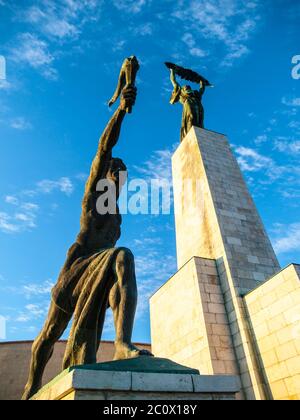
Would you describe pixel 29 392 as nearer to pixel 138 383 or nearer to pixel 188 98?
pixel 138 383

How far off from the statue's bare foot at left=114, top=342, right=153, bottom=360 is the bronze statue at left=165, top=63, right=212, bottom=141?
12.9 metres

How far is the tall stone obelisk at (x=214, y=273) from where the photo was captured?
8.24 m

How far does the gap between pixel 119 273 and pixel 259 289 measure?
5869 millimetres

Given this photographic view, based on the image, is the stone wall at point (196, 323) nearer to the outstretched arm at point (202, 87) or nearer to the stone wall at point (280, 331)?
the stone wall at point (280, 331)

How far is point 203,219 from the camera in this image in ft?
37.3

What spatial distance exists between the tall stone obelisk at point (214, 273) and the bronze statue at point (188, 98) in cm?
160

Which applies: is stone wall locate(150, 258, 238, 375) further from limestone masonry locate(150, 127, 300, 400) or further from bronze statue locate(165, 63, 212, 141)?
bronze statue locate(165, 63, 212, 141)

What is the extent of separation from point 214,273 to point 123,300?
22.3ft

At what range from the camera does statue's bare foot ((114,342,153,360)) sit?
9.57 feet

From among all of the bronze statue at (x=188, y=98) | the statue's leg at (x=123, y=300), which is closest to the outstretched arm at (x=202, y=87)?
the bronze statue at (x=188, y=98)

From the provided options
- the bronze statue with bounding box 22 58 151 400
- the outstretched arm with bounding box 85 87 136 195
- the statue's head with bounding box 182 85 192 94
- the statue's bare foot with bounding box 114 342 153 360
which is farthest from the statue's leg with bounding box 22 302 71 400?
the statue's head with bounding box 182 85 192 94

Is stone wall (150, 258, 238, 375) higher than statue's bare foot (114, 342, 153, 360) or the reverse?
higher
